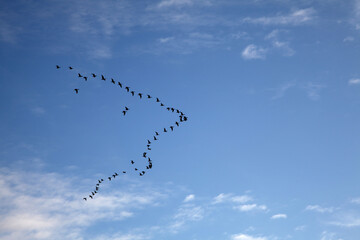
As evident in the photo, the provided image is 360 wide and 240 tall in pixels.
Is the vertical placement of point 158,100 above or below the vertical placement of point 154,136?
above

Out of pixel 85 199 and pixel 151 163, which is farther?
pixel 85 199

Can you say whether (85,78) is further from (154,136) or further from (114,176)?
(114,176)

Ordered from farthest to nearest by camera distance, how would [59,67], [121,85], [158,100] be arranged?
[158,100]
[121,85]
[59,67]

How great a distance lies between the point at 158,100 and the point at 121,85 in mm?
5338

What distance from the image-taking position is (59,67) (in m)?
36.9

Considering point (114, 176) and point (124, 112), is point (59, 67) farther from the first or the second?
point (114, 176)

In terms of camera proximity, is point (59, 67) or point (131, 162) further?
point (131, 162)

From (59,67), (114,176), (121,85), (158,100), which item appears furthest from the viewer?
(114,176)

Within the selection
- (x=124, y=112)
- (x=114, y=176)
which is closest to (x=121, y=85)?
(x=124, y=112)

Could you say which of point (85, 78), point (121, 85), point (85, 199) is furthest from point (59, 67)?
point (85, 199)

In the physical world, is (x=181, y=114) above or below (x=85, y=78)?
below

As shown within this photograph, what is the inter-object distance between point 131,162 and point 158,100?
859 centimetres

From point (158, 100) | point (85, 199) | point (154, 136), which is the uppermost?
point (158, 100)

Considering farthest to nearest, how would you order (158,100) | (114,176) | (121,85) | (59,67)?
(114,176), (158,100), (121,85), (59,67)
